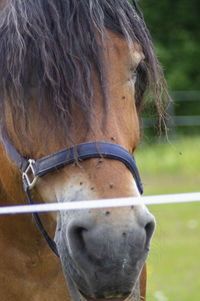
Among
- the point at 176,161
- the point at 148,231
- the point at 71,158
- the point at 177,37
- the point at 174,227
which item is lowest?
the point at 177,37

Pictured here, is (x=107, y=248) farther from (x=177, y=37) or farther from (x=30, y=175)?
(x=177, y=37)

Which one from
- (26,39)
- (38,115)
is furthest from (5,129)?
(26,39)

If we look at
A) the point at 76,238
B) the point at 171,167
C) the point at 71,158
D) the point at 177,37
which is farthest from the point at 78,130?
the point at 177,37

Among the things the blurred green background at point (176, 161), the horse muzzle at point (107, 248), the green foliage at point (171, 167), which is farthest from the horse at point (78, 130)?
the green foliage at point (171, 167)

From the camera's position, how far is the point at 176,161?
12531mm

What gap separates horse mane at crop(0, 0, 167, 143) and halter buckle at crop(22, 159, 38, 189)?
5.5 inches

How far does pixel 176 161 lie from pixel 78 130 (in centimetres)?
1052

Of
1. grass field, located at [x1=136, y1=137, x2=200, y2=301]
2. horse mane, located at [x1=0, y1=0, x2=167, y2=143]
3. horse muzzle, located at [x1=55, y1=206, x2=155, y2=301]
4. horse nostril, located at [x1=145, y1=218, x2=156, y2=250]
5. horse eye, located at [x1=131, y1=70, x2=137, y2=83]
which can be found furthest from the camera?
grass field, located at [x1=136, y1=137, x2=200, y2=301]

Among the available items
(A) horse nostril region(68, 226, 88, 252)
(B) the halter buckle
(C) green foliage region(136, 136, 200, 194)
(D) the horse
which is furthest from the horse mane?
(C) green foliage region(136, 136, 200, 194)

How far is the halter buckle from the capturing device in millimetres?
2244

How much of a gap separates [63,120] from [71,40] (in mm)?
335

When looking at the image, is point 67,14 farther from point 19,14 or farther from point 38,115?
point 38,115

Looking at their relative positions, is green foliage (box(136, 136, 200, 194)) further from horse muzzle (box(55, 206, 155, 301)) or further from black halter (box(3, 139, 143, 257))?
horse muzzle (box(55, 206, 155, 301))

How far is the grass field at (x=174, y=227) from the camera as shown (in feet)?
18.7
